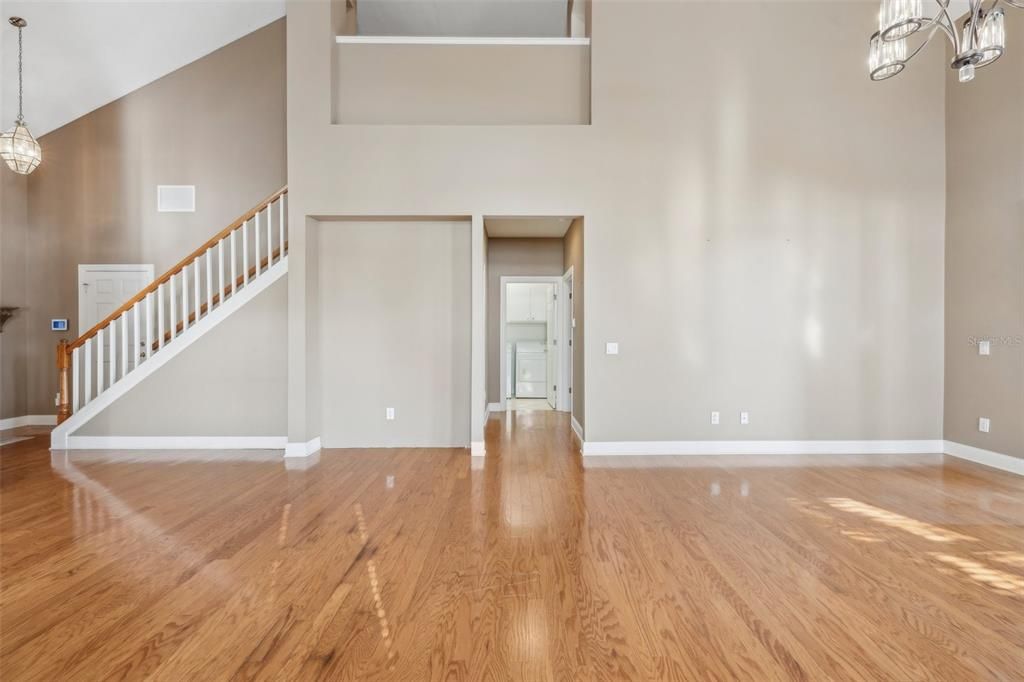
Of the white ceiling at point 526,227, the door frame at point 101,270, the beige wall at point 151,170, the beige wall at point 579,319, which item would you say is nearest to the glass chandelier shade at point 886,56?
the beige wall at point 579,319

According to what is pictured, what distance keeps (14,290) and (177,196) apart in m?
2.40

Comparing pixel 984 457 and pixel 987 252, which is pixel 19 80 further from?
pixel 984 457

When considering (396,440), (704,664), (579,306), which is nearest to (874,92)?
(579,306)

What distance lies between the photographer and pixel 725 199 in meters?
4.78

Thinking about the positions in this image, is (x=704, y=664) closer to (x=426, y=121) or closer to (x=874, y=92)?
(x=426, y=121)

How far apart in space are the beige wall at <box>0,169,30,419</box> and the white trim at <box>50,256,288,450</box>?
7.16 ft

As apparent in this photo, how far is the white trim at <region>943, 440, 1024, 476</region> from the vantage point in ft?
13.5

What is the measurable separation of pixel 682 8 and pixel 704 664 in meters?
5.45

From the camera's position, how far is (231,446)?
4980mm

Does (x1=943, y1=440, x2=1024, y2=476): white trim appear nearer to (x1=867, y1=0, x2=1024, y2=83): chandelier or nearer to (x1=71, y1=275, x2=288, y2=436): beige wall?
(x1=867, y1=0, x2=1024, y2=83): chandelier

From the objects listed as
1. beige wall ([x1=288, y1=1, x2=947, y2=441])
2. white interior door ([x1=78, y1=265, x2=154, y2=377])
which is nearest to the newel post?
white interior door ([x1=78, y1=265, x2=154, y2=377])

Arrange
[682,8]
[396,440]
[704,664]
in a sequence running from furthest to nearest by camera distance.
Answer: [396,440] → [682,8] → [704,664]

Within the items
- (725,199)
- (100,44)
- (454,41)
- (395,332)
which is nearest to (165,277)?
(395,332)

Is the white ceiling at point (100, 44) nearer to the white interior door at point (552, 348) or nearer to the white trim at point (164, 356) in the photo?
the white trim at point (164, 356)
